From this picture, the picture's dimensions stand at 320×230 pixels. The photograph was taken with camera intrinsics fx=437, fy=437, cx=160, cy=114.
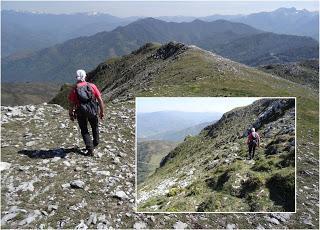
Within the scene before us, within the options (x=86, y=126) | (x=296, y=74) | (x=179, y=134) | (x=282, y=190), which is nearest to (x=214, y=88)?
(x=86, y=126)

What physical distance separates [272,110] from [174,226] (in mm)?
4143

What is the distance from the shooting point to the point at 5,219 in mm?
11578

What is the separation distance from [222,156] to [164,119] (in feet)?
6.42

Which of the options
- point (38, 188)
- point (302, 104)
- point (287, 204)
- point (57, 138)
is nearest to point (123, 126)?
point (57, 138)

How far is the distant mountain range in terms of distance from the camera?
10.4 meters

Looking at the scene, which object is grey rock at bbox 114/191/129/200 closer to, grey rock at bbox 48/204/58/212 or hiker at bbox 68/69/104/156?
grey rock at bbox 48/204/58/212

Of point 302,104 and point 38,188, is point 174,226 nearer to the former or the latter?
point 38,188

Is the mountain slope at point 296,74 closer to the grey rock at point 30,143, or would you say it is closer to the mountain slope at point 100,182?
the mountain slope at point 100,182

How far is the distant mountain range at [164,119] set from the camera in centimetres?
1041

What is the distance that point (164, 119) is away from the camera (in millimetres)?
10312

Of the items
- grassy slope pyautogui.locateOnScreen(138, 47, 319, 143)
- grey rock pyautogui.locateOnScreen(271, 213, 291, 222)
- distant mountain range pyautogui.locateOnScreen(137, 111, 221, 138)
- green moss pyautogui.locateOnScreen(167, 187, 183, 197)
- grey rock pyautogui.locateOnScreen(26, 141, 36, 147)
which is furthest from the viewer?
grassy slope pyautogui.locateOnScreen(138, 47, 319, 143)

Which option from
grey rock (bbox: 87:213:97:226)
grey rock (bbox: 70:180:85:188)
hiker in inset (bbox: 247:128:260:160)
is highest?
hiker in inset (bbox: 247:128:260:160)

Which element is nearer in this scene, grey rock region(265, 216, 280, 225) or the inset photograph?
the inset photograph

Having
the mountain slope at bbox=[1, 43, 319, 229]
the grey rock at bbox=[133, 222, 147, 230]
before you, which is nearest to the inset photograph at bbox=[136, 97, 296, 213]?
the grey rock at bbox=[133, 222, 147, 230]
